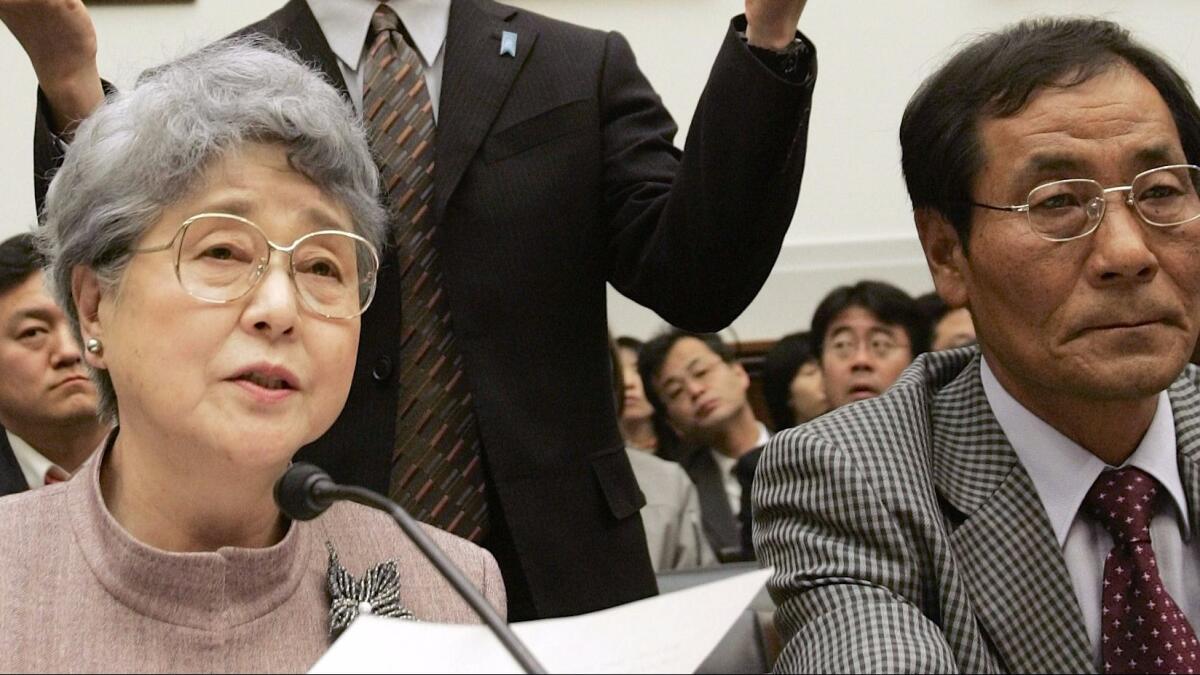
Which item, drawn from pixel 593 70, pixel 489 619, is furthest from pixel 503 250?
pixel 489 619

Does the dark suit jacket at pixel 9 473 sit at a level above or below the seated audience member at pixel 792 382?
below

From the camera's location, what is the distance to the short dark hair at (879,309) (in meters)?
4.43

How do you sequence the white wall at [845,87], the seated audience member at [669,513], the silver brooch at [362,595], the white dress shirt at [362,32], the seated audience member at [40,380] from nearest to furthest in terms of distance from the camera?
the silver brooch at [362,595], the white dress shirt at [362,32], the seated audience member at [40,380], the seated audience member at [669,513], the white wall at [845,87]

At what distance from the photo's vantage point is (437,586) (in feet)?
5.85

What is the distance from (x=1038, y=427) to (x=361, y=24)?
3.33ft

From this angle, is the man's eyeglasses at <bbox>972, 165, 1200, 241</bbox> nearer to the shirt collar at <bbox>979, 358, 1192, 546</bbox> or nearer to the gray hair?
the shirt collar at <bbox>979, 358, 1192, 546</bbox>

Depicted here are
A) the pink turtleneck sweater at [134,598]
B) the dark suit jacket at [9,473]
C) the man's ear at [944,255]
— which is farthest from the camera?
the dark suit jacket at [9,473]

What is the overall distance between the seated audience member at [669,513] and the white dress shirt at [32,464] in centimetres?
130

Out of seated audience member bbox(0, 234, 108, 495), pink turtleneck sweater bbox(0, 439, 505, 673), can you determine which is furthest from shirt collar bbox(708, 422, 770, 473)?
pink turtleneck sweater bbox(0, 439, 505, 673)

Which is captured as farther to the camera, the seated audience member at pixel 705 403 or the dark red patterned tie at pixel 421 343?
the seated audience member at pixel 705 403

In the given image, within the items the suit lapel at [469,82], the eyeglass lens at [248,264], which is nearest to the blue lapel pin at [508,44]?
the suit lapel at [469,82]

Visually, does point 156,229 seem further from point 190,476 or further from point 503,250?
point 503,250

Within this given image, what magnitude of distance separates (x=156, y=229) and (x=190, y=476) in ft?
0.78

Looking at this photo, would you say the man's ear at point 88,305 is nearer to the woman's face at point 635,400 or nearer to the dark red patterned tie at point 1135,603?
the dark red patterned tie at point 1135,603
